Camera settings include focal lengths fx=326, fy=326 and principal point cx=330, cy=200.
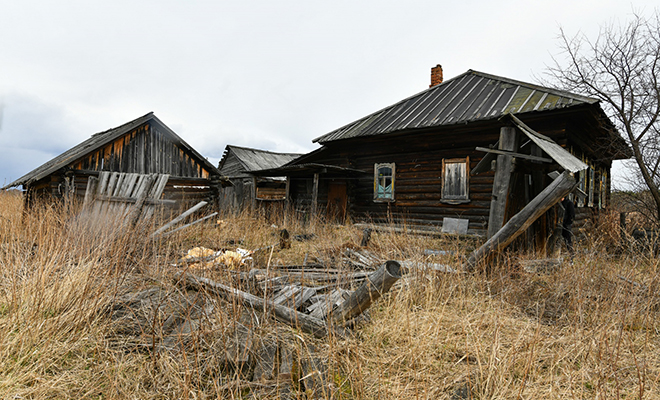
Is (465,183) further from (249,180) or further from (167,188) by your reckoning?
(249,180)

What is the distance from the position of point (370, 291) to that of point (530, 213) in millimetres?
2818

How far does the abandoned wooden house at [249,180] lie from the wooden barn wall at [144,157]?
6.37 m

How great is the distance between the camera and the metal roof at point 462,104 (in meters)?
8.77

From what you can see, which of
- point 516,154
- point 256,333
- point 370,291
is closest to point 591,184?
point 516,154

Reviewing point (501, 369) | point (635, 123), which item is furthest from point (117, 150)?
point (635, 123)

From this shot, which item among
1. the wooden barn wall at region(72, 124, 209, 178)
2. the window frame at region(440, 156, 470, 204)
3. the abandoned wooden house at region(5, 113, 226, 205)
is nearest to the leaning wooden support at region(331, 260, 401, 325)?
the window frame at region(440, 156, 470, 204)

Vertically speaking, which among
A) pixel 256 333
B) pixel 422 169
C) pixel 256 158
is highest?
pixel 256 158

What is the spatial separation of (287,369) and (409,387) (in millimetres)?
873

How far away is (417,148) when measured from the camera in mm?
11289

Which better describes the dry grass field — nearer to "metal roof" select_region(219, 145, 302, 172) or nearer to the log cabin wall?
the log cabin wall

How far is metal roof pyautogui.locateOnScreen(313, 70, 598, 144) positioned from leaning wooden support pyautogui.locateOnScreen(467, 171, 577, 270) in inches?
198

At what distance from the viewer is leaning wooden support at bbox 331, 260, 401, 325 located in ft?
7.71

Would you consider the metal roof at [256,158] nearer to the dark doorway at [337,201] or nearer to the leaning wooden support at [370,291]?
the dark doorway at [337,201]

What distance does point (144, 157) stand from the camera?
12.1 metres
